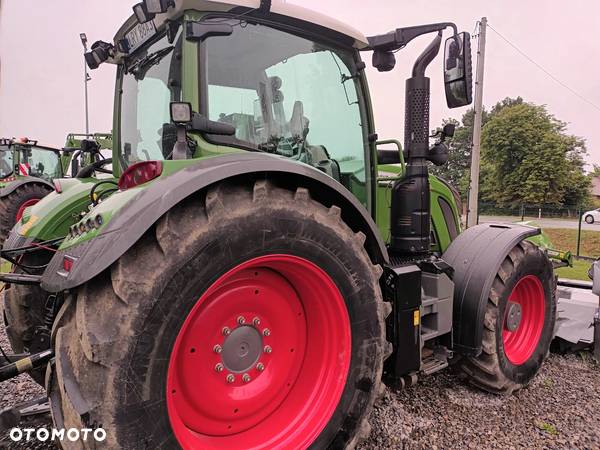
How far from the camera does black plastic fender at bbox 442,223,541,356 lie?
2.93 metres

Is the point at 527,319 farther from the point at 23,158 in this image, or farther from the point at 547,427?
the point at 23,158

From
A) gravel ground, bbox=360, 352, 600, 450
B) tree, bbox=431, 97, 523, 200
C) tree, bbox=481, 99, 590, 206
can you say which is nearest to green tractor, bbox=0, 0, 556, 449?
gravel ground, bbox=360, 352, 600, 450

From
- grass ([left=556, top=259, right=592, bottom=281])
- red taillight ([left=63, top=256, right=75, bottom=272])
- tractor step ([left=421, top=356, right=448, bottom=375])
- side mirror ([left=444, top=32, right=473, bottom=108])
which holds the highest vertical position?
side mirror ([left=444, top=32, right=473, bottom=108])

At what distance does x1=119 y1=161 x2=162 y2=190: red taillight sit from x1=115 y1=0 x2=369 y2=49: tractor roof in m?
0.89

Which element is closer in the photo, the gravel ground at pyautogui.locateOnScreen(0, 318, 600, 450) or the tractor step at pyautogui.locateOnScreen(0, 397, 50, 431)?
the tractor step at pyautogui.locateOnScreen(0, 397, 50, 431)

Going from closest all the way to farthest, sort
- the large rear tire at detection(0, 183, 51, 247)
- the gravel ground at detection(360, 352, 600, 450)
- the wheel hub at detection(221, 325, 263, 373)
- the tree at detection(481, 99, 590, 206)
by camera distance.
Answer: the wheel hub at detection(221, 325, 263, 373)
the gravel ground at detection(360, 352, 600, 450)
the large rear tire at detection(0, 183, 51, 247)
the tree at detection(481, 99, 590, 206)

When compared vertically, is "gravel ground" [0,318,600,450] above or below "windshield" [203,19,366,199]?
below

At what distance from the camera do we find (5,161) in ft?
38.7

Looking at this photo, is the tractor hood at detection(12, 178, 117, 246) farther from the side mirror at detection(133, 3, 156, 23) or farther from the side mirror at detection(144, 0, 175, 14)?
the side mirror at detection(144, 0, 175, 14)

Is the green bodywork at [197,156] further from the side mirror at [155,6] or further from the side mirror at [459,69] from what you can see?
A: the side mirror at [459,69]

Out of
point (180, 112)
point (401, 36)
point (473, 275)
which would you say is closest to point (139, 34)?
point (180, 112)

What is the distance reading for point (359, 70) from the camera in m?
2.83

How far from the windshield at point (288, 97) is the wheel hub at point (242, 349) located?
1.02 metres

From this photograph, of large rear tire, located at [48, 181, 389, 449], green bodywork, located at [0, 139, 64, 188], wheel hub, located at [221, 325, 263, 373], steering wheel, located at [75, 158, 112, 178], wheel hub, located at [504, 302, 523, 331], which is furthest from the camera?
green bodywork, located at [0, 139, 64, 188]
